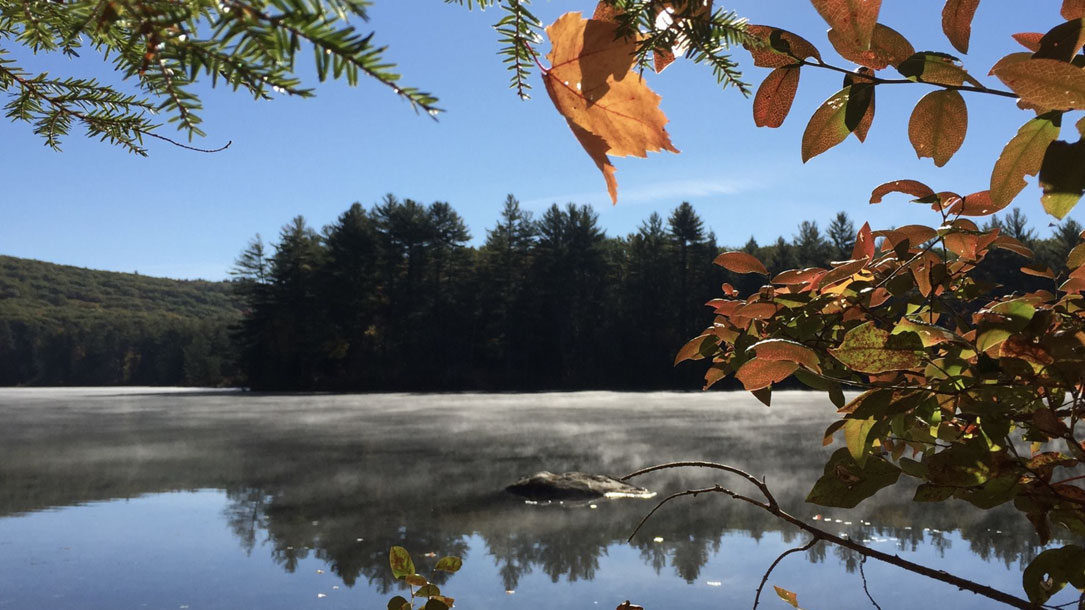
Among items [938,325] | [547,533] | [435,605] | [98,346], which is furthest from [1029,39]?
[98,346]

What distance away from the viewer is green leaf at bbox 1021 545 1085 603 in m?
0.70

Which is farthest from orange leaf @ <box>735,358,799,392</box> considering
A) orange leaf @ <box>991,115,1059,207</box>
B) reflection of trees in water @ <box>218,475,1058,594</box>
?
reflection of trees in water @ <box>218,475,1058,594</box>

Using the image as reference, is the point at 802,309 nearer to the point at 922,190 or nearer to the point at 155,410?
the point at 922,190

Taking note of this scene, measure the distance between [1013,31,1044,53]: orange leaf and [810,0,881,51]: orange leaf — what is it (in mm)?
217

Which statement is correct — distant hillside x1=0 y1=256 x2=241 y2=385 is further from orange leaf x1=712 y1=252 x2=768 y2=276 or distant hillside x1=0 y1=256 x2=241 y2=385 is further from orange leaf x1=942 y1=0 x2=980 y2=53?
orange leaf x1=942 y1=0 x2=980 y2=53

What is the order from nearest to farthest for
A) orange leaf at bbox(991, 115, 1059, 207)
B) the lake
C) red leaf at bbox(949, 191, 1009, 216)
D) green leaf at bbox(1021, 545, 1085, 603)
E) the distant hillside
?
orange leaf at bbox(991, 115, 1059, 207) → green leaf at bbox(1021, 545, 1085, 603) → red leaf at bbox(949, 191, 1009, 216) → the lake → the distant hillside

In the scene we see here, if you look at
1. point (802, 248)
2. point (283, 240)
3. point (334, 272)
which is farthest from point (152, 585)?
point (802, 248)

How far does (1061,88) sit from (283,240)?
42156 mm

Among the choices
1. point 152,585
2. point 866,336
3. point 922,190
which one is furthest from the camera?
point 152,585

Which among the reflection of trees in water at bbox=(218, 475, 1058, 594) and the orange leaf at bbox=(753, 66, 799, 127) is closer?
the orange leaf at bbox=(753, 66, 799, 127)

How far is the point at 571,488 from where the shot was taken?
6867 mm

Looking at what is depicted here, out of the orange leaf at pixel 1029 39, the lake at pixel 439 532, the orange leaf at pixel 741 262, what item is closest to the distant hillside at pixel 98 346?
the lake at pixel 439 532

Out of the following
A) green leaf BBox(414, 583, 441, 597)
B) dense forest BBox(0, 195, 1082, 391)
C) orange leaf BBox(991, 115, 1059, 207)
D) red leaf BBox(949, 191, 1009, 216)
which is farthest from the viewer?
dense forest BBox(0, 195, 1082, 391)

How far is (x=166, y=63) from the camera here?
1.27ft
